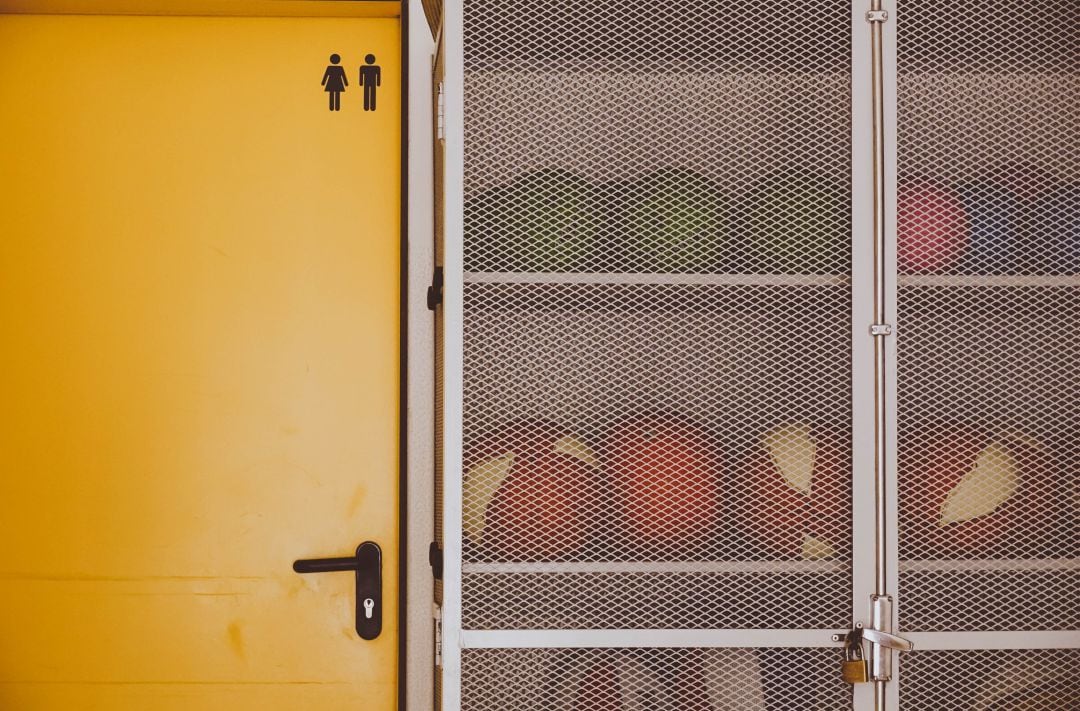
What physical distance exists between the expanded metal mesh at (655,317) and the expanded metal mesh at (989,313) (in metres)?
0.13

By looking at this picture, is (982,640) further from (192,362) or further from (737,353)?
(192,362)

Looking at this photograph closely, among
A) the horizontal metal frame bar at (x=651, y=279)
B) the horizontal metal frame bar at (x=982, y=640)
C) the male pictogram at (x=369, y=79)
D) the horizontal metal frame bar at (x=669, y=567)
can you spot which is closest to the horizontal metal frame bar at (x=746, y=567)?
the horizontal metal frame bar at (x=669, y=567)

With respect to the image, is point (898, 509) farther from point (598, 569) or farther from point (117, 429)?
point (117, 429)

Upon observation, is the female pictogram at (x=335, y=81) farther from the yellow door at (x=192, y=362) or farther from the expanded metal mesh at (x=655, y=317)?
the expanded metal mesh at (x=655, y=317)

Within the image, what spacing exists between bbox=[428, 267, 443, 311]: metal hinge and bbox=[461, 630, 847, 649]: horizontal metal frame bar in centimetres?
63

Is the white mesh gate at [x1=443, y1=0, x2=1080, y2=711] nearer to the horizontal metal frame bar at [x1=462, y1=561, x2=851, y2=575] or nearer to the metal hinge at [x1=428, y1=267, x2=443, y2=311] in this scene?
the horizontal metal frame bar at [x1=462, y1=561, x2=851, y2=575]

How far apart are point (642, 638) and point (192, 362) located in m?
1.17

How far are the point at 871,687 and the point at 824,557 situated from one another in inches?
8.8

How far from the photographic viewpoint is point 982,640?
1.23 metres

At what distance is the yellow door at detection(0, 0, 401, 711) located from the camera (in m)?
1.66

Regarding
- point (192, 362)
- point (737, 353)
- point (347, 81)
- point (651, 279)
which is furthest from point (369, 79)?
point (737, 353)

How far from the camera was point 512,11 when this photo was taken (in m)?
1.29

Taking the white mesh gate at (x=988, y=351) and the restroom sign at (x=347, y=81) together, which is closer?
the white mesh gate at (x=988, y=351)

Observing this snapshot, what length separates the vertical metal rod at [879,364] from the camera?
1.22 m
